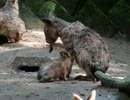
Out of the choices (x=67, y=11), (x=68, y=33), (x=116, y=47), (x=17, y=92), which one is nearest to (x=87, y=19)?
(x=67, y=11)

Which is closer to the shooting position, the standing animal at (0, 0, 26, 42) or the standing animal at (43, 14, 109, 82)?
the standing animal at (43, 14, 109, 82)

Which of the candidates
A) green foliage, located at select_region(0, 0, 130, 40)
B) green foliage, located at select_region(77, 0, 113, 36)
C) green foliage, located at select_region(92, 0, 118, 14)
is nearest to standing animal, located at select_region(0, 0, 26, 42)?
green foliage, located at select_region(0, 0, 130, 40)

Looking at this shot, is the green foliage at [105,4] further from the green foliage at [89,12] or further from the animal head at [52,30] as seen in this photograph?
the animal head at [52,30]

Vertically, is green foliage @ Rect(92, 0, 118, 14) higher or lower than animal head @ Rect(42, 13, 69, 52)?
higher

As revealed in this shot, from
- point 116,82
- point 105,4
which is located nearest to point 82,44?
point 116,82

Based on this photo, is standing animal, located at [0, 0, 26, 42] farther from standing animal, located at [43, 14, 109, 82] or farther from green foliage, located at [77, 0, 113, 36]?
standing animal, located at [43, 14, 109, 82]

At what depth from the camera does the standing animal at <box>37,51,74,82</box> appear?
262 inches

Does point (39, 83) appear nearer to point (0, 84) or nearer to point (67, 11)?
point (0, 84)

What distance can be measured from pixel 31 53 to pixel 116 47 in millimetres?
3097

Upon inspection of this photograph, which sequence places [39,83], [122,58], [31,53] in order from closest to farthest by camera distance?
1. [39,83]
2. [31,53]
3. [122,58]

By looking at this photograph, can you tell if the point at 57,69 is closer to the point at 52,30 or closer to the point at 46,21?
the point at 52,30

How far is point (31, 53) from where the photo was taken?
9242 mm

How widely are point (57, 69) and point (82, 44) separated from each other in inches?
22.3

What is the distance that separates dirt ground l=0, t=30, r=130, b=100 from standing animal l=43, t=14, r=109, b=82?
29 centimetres
